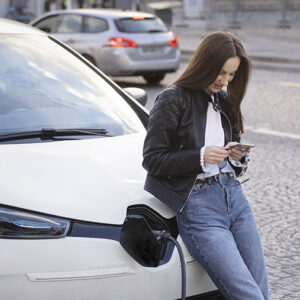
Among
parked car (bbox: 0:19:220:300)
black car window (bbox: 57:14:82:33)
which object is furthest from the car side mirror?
black car window (bbox: 57:14:82:33)

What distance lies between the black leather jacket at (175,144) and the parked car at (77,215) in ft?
0.25

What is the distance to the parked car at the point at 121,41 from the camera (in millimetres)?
13836

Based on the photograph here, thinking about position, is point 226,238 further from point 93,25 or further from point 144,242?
point 93,25

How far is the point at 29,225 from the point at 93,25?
1192 centimetres

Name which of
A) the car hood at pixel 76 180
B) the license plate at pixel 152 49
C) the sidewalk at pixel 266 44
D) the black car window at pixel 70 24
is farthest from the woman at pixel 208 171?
the sidewalk at pixel 266 44

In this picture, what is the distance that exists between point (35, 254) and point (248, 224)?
99 centimetres

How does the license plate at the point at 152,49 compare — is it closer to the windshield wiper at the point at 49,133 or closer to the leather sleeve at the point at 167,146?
the windshield wiper at the point at 49,133

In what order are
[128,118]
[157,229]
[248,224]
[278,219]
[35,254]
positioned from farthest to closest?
[278,219] < [128,118] < [248,224] < [157,229] < [35,254]

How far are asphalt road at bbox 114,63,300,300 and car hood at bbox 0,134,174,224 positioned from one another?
4.24 ft

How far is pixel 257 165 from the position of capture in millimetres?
7430

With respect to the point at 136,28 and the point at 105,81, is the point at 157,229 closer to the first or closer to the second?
the point at 105,81

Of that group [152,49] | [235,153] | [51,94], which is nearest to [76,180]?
[235,153]

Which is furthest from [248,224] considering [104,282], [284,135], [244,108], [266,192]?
[244,108]

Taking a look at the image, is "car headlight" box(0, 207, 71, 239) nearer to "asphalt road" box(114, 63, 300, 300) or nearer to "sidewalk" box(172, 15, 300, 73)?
"asphalt road" box(114, 63, 300, 300)
